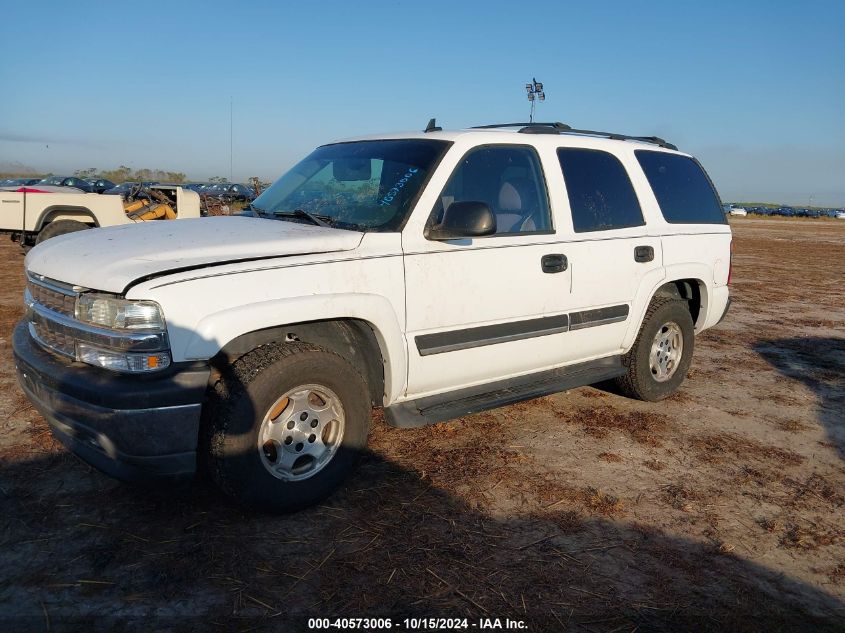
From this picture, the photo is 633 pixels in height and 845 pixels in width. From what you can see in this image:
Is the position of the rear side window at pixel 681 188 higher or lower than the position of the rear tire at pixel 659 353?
higher

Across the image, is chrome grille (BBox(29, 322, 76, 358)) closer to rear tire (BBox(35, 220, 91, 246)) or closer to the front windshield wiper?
the front windshield wiper

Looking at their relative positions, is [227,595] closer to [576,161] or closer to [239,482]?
[239,482]

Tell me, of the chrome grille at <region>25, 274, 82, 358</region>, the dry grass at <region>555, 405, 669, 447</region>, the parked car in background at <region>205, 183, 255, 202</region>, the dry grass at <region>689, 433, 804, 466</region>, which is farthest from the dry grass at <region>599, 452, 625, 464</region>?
the parked car in background at <region>205, 183, 255, 202</region>

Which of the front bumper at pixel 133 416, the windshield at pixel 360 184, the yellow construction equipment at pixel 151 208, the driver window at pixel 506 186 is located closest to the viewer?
the front bumper at pixel 133 416

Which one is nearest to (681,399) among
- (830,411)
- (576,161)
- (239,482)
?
(830,411)

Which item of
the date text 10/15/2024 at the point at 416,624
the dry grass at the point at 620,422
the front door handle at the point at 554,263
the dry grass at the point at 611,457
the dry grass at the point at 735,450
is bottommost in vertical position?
the date text 10/15/2024 at the point at 416,624

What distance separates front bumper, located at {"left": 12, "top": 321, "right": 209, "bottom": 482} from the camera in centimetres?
279

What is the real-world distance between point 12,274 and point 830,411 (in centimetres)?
1193

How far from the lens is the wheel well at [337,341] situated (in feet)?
10.2

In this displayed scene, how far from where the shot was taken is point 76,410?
2914mm

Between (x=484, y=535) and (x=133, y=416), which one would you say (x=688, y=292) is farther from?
(x=133, y=416)

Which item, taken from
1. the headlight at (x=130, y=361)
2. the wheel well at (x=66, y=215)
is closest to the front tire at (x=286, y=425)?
the headlight at (x=130, y=361)

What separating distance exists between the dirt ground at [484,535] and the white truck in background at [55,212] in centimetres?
709

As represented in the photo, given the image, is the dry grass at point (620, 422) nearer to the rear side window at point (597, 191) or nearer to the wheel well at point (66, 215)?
the rear side window at point (597, 191)
